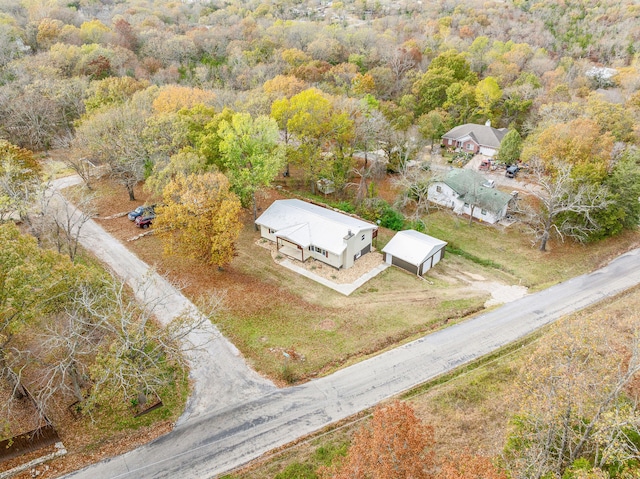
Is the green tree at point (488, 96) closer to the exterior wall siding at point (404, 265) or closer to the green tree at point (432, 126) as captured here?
the green tree at point (432, 126)

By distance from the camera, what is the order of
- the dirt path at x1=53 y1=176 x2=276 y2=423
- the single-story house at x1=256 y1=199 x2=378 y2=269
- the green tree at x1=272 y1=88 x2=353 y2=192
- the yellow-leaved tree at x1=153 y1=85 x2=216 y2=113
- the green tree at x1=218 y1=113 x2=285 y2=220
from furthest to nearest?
the yellow-leaved tree at x1=153 y1=85 x2=216 y2=113 → the green tree at x1=272 y1=88 x2=353 y2=192 → the green tree at x1=218 y1=113 x2=285 y2=220 → the single-story house at x1=256 y1=199 x2=378 y2=269 → the dirt path at x1=53 y1=176 x2=276 y2=423

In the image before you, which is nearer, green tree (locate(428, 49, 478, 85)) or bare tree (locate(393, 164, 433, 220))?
bare tree (locate(393, 164, 433, 220))

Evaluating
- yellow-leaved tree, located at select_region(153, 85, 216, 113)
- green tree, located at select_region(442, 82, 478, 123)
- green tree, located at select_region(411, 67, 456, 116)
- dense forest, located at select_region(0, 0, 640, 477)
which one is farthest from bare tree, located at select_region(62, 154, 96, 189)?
green tree, located at select_region(442, 82, 478, 123)

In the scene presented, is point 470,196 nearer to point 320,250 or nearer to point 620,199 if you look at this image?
point 620,199

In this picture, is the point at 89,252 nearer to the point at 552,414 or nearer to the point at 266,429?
the point at 266,429

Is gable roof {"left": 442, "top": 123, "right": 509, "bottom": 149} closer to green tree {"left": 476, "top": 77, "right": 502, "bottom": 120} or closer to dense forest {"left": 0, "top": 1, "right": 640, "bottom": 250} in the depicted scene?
dense forest {"left": 0, "top": 1, "right": 640, "bottom": 250}

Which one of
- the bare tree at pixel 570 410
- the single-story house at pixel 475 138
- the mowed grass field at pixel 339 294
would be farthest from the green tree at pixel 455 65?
the bare tree at pixel 570 410
